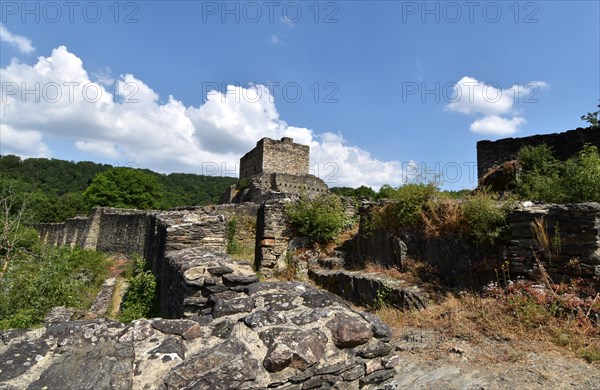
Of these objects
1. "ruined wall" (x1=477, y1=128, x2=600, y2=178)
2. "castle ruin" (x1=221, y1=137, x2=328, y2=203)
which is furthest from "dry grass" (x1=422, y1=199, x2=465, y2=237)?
"castle ruin" (x1=221, y1=137, x2=328, y2=203)

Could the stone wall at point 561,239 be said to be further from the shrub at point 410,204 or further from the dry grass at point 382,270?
the dry grass at point 382,270

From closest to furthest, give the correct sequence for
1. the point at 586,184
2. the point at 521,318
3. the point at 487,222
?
1. the point at 521,318
2. the point at 487,222
3. the point at 586,184

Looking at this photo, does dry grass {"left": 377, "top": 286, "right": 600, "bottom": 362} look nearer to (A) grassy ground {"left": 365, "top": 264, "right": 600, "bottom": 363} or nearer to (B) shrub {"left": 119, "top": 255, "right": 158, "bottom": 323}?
(A) grassy ground {"left": 365, "top": 264, "right": 600, "bottom": 363}

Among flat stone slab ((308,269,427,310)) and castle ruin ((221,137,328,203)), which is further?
castle ruin ((221,137,328,203))

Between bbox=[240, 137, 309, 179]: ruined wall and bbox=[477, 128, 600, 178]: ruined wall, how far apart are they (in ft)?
63.6

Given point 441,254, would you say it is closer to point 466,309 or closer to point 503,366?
point 466,309

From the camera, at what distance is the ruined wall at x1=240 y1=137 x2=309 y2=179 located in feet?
98.0

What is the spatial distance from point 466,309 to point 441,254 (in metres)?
1.51

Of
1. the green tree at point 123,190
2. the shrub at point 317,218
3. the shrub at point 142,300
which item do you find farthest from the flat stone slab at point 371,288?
the green tree at point 123,190

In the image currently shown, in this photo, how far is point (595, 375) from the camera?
325 centimetres

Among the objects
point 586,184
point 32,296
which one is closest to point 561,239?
point 586,184

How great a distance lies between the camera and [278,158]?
Answer: 30.5 m

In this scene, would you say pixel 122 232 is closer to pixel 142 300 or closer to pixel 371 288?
pixel 142 300

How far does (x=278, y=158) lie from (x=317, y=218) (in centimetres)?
2138
